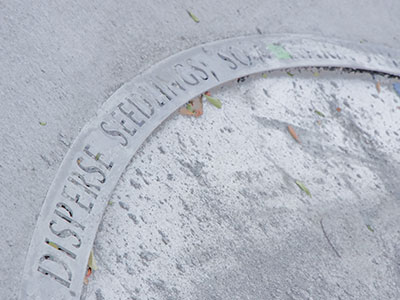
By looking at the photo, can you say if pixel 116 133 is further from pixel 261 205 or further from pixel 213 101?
pixel 261 205

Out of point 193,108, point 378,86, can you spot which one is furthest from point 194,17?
point 378,86

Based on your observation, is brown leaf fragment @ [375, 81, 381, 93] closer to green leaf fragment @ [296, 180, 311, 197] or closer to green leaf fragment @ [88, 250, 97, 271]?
green leaf fragment @ [296, 180, 311, 197]

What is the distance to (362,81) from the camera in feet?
11.4

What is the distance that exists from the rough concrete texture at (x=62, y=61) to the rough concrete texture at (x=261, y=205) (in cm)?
31

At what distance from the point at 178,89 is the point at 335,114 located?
1.04 metres

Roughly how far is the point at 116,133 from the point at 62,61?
0.46 meters

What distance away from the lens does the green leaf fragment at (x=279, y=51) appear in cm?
318

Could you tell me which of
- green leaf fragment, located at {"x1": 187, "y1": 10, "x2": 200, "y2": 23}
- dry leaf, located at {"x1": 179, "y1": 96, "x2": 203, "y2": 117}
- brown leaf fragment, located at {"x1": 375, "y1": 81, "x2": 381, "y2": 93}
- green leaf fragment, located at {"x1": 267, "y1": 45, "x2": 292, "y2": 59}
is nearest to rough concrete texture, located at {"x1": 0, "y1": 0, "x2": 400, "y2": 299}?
green leaf fragment, located at {"x1": 187, "y1": 10, "x2": 200, "y2": 23}

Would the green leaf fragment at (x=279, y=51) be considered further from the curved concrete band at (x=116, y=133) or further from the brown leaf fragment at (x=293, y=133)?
the brown leaf fragment at (x=293, y=133)

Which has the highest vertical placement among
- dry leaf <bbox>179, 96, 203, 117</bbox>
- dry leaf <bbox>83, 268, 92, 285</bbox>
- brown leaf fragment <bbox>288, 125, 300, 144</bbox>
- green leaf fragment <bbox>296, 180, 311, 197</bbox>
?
dry leaf <bbox>179, 96, 203, 117</bbox>

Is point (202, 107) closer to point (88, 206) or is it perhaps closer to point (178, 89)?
point (178, 89)

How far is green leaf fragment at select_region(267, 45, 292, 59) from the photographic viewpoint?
3.18m

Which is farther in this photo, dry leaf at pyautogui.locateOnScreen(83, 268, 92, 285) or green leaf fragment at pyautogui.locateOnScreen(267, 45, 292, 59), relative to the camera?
green leaf fragment at pyautogui.locateOnScreen(267, 45, 292, 59)

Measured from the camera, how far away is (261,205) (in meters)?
2.57
